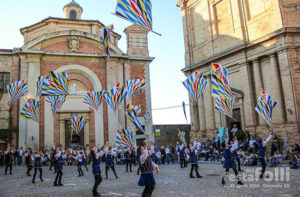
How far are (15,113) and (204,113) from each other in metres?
19.5

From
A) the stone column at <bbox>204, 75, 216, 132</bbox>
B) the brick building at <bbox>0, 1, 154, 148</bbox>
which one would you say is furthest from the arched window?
the stone column at <bbox>204, 75, 216, 132</bbox>

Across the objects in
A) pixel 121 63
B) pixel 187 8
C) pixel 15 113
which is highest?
pixel 187 8

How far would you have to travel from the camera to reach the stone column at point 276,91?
20.3 meters

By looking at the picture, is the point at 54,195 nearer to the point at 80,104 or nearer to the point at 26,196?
the point at 26,196

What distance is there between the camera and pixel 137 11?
30.2ft

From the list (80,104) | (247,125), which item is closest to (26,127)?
(80,104)

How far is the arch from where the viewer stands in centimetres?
2638

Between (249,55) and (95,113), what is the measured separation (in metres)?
16.7

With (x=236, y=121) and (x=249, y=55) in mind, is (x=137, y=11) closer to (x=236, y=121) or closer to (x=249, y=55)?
(x=249, y=55)

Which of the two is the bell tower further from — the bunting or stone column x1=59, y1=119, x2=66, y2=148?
the bunting

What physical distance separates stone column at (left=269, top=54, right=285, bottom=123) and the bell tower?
27.3 meters

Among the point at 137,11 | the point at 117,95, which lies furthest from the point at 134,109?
the point at 137,11

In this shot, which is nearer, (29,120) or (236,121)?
(236,121)

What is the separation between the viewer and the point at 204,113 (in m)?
27.3
